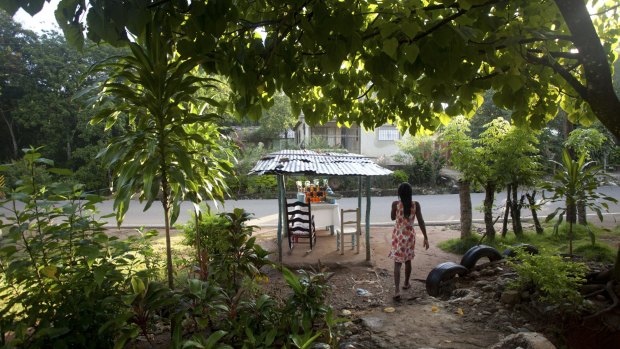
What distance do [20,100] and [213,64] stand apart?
2026cm

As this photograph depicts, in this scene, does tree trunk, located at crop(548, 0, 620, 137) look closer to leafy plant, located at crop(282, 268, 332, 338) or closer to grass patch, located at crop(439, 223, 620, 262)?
leafy plant, located at crop(282, 268, 332, 338)

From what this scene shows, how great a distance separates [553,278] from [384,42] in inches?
118

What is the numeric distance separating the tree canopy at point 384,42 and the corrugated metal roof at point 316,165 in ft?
10.2

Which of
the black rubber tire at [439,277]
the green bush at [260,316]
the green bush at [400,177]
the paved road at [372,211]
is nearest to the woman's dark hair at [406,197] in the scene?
the black rubber tire at [439,277]

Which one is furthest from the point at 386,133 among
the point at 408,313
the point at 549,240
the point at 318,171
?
the point at 408,313

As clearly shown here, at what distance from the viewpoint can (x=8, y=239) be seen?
2258 millimetres

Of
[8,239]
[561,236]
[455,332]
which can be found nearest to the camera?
[8,239]

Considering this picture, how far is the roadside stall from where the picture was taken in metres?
6.64

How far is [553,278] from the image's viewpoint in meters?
3.49

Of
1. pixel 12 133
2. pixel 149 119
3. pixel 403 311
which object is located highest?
pixel 12 133

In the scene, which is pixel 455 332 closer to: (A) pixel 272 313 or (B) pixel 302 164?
(A) pixel 272 313

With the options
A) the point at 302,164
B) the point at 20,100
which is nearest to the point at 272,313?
the point at 302,164

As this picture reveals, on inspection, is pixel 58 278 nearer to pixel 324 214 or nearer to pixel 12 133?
pixel 324 214

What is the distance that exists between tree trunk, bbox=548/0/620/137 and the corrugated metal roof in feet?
14.4
